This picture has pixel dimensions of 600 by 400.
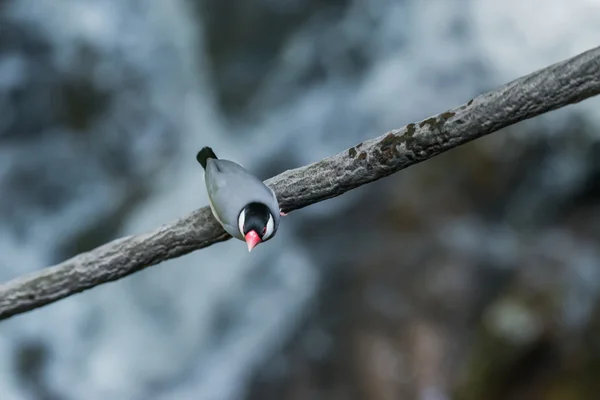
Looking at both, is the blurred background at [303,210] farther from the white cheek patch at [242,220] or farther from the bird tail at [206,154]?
the white cheek patch at [242,220]

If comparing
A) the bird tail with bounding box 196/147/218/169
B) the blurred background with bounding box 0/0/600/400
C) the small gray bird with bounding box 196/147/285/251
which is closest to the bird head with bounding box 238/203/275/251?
the small gray bird with bounding box 196/147/285/251

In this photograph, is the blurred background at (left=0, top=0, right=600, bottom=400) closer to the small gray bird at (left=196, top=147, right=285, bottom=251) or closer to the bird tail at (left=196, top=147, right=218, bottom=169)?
the bird tail at (left=196, top=147, right=218, bottom=169)

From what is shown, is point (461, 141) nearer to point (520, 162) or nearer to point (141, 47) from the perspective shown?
point (520, 162)

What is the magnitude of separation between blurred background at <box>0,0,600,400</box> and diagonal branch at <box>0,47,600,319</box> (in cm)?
199

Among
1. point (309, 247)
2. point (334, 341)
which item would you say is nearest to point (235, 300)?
point (309, 247)

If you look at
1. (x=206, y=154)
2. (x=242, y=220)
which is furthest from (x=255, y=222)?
(x=206, y=154)

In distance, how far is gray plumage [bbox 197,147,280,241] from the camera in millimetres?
1683

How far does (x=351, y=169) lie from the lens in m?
1.62

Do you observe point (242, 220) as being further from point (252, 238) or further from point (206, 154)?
point (206, 154)

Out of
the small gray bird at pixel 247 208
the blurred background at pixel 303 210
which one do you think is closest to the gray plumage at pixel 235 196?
the small gray bird at pixel 247 208

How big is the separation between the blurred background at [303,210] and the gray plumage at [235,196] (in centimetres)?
210

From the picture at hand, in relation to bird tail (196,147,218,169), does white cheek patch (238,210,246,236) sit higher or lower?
lower

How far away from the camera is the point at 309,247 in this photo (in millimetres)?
4930

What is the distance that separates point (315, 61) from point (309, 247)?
2.01m
